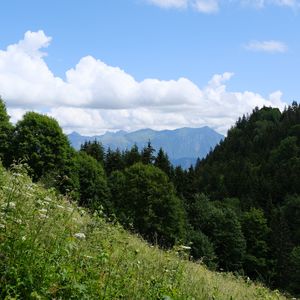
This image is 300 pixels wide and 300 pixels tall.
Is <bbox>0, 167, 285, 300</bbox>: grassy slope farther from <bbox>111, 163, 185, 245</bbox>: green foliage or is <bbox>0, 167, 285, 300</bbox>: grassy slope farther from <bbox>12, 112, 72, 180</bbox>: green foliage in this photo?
<bbox>111, 163, 185, 245</bbox>: green foliage

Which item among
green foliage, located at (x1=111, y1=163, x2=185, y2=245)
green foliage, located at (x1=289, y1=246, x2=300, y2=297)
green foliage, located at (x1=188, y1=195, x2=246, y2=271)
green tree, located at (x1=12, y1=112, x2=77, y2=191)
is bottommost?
green foliage, located at (x1=289, y1=246, x2=300, y2=297)

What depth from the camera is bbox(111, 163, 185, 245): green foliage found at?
57688 millimetres

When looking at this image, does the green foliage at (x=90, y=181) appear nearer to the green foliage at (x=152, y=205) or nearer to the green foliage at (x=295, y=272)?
the green foliage at (x=152, y=205)

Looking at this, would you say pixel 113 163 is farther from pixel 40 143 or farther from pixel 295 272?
pixel 295 272

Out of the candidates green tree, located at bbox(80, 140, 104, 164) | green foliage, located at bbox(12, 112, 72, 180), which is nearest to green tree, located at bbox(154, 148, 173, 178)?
green tree, located at bbox(80, 140, 104, 164)

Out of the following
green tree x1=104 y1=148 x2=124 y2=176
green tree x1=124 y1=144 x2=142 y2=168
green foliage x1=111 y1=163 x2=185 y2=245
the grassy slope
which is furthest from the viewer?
green tree x1=124 y1=144 x2=142 y2=168

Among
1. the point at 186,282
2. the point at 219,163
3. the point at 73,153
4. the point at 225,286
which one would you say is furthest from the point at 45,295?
the point at 219,163

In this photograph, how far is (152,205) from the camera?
59.2 meters

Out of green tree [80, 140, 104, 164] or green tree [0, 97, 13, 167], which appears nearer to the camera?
green tree [0, 97, 13, 167]

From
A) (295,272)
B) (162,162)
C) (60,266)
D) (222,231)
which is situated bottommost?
(295,272)

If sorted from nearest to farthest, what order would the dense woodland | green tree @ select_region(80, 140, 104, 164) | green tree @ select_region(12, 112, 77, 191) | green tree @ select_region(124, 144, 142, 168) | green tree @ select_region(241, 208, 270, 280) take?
green tree @ select_region(12, 112, 77, 191)
the dense woodland
green tree @ select_region(241, 208, 270, 280)
green tree @ select_region(124, 144, 142, 168)
green tree @ select_region(80, 140, 104, 164)

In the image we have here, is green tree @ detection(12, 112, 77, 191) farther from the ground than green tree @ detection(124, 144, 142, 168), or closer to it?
farther from the ground

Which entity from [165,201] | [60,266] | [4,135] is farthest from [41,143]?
[60,266]

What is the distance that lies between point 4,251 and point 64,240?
129 cm
